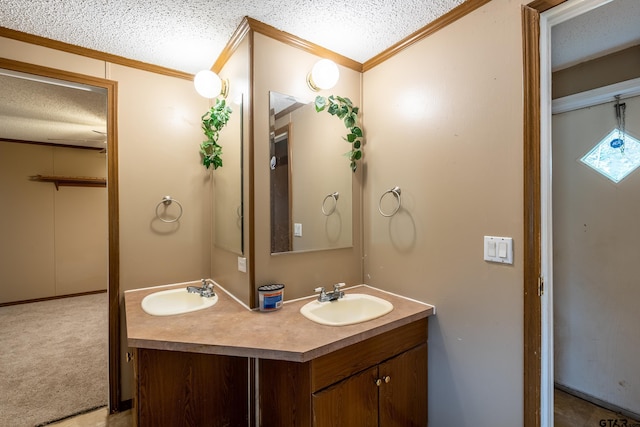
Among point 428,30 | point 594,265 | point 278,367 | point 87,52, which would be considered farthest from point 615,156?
point 87,52

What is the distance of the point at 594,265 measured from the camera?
1902mm

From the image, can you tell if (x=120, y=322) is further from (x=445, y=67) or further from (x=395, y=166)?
(x=445, y=67)

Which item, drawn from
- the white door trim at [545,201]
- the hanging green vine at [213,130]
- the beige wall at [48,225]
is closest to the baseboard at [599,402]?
the white door trim at [545,201]

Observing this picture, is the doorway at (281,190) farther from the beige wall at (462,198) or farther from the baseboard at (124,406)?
the baseboard at (124,406)

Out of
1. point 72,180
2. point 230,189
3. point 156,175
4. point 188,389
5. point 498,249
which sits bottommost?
point 188,389

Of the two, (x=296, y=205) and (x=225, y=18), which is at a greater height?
(x=225, y=18)

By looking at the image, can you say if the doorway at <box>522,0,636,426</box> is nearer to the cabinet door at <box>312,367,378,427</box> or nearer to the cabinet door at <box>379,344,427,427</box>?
the cabinet door at <box>379,344,427,427</box>

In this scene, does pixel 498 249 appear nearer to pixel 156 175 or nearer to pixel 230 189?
pixel 230 189

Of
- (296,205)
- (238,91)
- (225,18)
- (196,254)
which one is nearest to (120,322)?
(196,254)

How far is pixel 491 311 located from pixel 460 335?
0.66 ft

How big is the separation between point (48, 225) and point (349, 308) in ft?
15.2

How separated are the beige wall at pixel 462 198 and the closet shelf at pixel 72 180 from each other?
14.8 feet

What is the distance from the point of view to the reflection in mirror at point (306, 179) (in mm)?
1613

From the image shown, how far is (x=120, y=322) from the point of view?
187 cm
